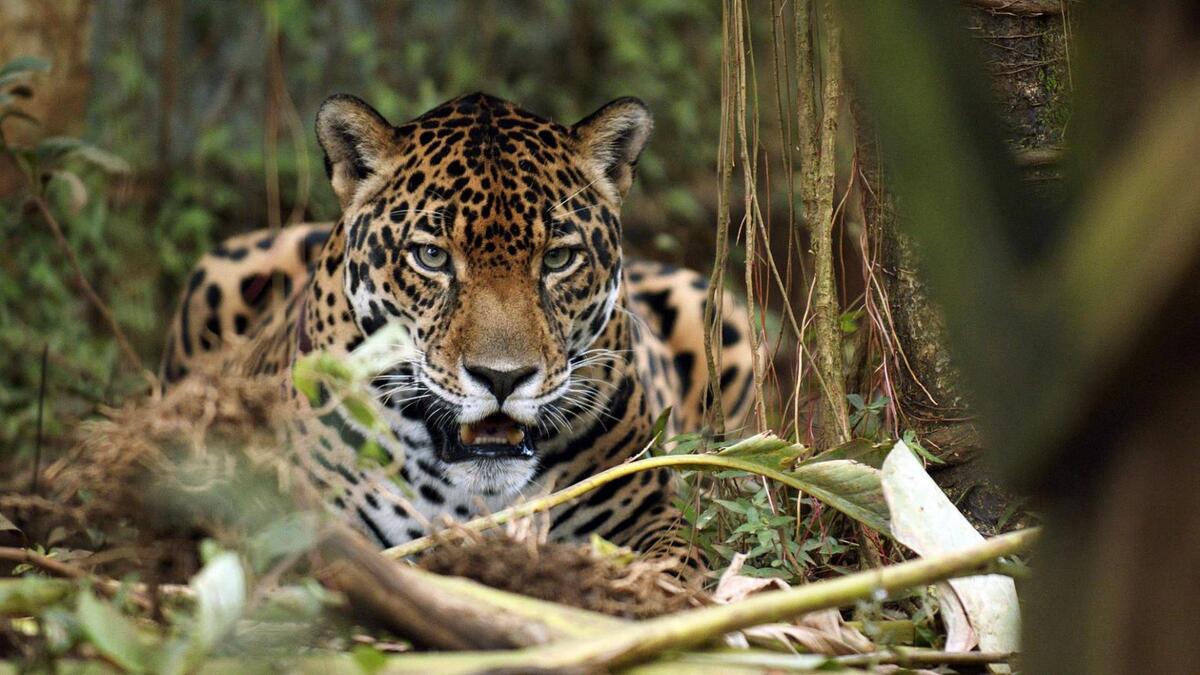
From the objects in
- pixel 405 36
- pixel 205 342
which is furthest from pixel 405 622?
pixel 405 36

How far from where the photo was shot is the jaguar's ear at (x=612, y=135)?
196 inches

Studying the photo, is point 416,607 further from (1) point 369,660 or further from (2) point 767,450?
(2) point 767,450

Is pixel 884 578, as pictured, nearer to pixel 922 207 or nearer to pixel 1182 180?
pixel 922 207

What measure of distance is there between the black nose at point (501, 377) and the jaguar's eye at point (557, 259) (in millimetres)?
445

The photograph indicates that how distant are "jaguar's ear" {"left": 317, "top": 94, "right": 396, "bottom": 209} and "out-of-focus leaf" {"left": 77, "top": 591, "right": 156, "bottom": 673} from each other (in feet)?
9.34

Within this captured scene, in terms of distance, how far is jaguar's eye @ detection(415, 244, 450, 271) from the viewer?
462cm

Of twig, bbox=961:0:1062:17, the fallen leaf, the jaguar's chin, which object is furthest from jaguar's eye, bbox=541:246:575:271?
the fallen leaf

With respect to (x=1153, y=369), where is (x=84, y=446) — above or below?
below

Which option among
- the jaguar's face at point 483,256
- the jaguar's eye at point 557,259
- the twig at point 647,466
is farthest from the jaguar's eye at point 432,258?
the twig at point 647,466

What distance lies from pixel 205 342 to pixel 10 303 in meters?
1.57

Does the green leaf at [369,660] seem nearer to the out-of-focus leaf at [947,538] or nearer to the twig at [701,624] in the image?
the twig at [701,624]

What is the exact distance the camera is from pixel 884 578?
7.76ft

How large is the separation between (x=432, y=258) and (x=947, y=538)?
2.27m

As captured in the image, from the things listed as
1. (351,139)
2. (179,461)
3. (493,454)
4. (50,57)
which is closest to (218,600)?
(179,461)
